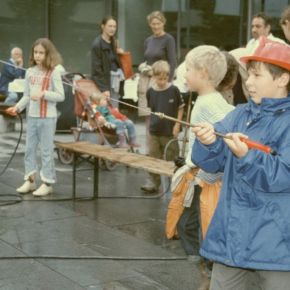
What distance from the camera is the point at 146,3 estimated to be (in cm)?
1611

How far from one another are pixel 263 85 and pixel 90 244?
2.96 meters

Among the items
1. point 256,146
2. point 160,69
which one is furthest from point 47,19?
point 256,146

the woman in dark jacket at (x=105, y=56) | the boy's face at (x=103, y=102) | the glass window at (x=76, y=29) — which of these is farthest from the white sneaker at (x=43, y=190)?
the glass window at (x=76, y=29)

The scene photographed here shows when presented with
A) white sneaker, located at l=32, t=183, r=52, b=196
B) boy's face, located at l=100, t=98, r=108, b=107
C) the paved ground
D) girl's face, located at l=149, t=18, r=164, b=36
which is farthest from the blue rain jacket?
girl's face, located at l=149, t=18, r=164, b=36

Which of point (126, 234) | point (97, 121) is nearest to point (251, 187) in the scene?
point (126, 234)

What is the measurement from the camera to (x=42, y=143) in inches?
282

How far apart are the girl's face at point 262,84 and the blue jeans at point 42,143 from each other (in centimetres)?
440

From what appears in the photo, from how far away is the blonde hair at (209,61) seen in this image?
13.4ft

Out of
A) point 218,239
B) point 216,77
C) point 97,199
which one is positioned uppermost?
point 216,77

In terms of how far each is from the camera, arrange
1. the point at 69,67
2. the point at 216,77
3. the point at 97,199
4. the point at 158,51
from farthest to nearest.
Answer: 1. the point at 69,67
2. the point at 158,51
3. the point at 97,199
4. the point at 216,77

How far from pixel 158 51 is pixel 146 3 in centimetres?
737

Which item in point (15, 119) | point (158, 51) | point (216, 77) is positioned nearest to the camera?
point (216, 77)

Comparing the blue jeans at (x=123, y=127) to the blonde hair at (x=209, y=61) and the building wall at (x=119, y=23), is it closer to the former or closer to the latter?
the blonde hair at (x=209, y=61)

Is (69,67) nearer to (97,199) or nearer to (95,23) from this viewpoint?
(95,23)
